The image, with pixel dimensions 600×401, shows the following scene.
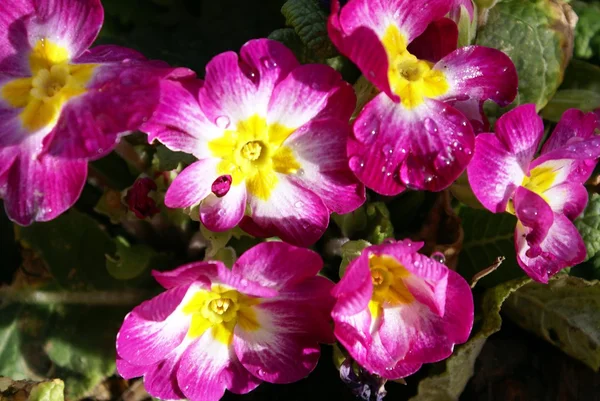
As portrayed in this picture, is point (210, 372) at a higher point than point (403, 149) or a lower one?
lower

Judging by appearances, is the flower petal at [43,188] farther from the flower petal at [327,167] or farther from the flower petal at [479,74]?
the flower petal at [479,74]

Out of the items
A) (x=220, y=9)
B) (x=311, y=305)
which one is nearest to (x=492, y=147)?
(x=311, y=305)

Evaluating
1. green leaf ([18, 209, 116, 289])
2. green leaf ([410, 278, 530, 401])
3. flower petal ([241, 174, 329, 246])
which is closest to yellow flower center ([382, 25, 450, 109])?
flower petal ([241, 174, 329, 246])

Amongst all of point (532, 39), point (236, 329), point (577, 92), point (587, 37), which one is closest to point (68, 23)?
point (236, 329)

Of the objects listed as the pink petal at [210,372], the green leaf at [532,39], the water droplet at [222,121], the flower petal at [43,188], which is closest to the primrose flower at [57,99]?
the flower petal at [43,188]

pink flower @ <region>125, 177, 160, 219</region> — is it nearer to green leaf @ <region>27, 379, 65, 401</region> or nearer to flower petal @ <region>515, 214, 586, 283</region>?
green leaf @ <region>27, 379, 65, 401</region>

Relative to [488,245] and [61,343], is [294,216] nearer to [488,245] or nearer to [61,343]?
[488,245]
